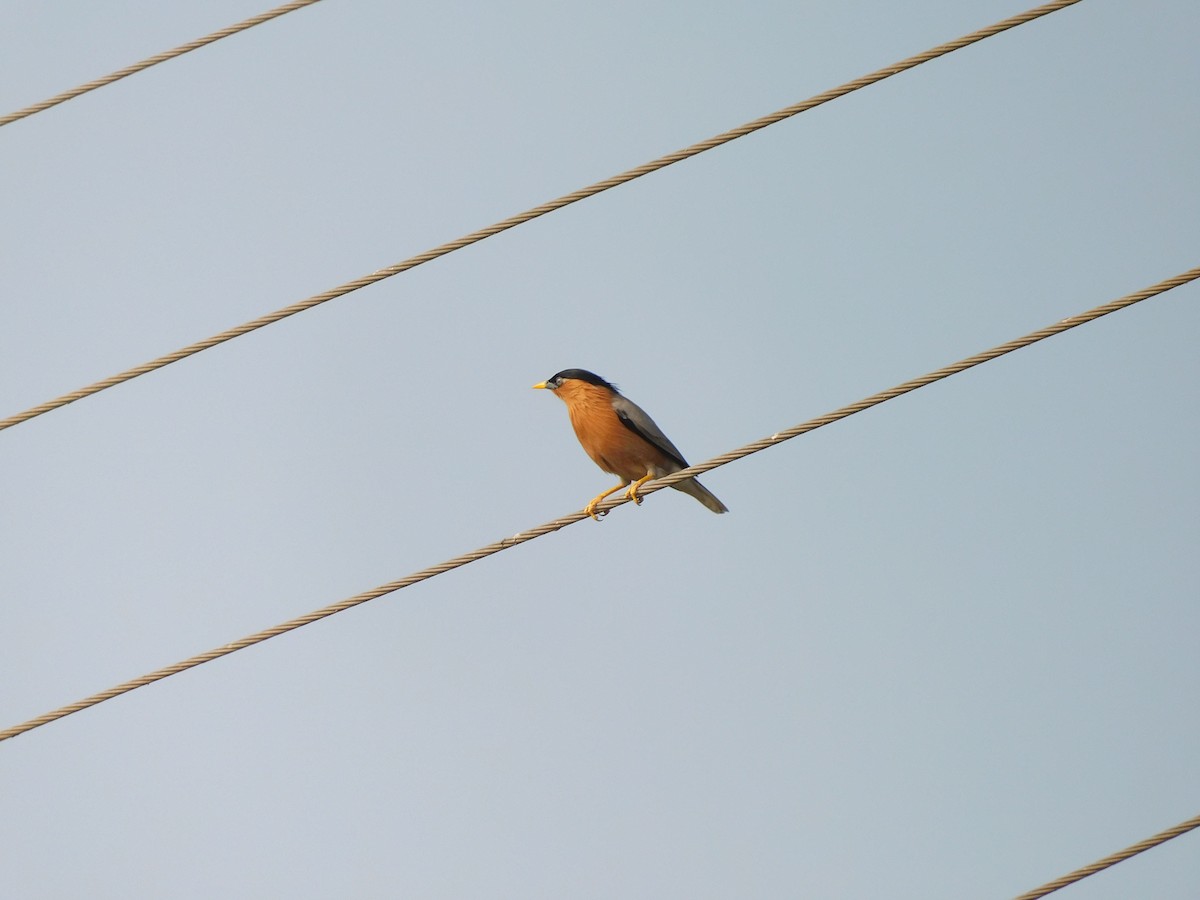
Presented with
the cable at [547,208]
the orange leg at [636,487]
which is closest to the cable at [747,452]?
the cable at [547,208]

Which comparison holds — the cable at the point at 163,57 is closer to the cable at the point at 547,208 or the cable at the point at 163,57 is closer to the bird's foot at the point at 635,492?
the cable at the point at 547,208

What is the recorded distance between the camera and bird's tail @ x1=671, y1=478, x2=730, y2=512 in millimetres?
9930

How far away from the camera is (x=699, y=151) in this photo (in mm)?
6473

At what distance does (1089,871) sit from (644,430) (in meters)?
5.30

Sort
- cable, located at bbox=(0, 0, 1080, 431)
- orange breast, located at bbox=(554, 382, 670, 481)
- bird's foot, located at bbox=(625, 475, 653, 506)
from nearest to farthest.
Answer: cable, located at bbox=(0, 0, 1080, 431), bird's foot, located at bbox=(625, 475, 653, 506), orange breast, located at bbox=(554, 382, 670, 481)

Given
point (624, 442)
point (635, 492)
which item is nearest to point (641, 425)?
point (624, 442)

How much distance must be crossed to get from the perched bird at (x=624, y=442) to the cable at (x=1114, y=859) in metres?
4.94

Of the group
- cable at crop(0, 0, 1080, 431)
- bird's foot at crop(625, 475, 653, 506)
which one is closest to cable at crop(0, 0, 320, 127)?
cable at crop(0, 0, 1080, 431)

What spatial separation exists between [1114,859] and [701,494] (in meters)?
5.43

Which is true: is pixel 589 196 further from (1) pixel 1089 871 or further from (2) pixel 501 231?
(1) pixel 1089 871

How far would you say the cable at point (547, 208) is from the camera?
20.5 feet

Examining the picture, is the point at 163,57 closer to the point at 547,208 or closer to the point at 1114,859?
the point at 547,208

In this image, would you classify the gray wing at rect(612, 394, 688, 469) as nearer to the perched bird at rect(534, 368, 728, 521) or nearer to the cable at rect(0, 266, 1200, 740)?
the perched bird at rect(534, 368, 728, 521)

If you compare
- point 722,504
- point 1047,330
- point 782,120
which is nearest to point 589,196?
point 782,120
